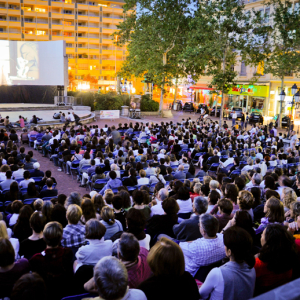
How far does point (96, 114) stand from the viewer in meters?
32.9

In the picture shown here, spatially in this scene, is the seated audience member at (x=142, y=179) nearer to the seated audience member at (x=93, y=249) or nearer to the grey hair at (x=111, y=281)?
the seated audience member at (x=93, y=249)

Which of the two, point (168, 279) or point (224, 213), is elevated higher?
point (168, 279)

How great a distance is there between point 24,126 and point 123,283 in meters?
21.3

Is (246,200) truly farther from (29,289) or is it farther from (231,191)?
(29,289)

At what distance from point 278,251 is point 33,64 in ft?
119

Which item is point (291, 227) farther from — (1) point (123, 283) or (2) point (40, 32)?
(2) point (40, 32)

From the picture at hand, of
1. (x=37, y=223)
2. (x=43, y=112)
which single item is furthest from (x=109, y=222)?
(x=43, y=112)

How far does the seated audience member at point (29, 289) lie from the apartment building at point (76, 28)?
66055 mm

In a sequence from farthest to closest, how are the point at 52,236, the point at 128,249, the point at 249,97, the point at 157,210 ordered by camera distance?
the point at 249,97
the point at 157,210
the point at 52,236
the point at 128,249

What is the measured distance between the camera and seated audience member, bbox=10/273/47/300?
2.21 m

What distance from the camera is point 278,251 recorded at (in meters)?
3.16

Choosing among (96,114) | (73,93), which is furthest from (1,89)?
(96,114)

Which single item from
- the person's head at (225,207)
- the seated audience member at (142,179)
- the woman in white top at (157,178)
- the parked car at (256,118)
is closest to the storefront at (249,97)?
the parked car at (256,118)

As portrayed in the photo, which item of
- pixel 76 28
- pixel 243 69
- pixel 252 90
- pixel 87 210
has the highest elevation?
pixel 76 28
